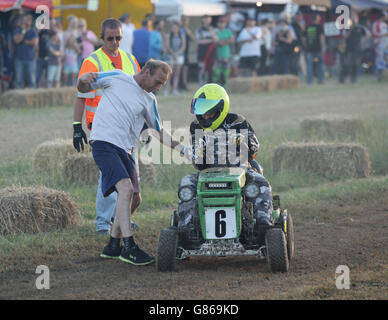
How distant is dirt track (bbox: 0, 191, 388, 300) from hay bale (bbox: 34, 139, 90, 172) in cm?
320

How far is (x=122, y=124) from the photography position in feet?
20.7

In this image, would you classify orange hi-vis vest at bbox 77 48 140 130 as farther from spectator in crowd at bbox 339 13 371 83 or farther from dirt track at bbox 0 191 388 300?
spectator in crowd at bbox 339 13 371 83

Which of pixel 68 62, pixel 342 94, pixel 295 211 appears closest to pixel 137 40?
pixel 68 62

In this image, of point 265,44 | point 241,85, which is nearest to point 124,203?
point 241,85

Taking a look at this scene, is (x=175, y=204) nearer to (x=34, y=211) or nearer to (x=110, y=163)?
(x=34, y=211)

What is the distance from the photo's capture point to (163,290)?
5406 mm

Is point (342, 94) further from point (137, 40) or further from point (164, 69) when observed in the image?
point (164, 69)

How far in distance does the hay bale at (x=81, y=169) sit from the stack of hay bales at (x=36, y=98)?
8.37 meters

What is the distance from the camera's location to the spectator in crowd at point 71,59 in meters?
19.8

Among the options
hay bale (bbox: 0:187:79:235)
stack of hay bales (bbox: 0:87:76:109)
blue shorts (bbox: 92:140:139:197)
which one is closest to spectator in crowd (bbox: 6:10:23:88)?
stack of hay bales (bbox: 0:87:76:109)

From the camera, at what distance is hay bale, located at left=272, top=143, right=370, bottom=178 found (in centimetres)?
1083

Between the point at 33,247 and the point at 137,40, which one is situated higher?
the point at 137,40

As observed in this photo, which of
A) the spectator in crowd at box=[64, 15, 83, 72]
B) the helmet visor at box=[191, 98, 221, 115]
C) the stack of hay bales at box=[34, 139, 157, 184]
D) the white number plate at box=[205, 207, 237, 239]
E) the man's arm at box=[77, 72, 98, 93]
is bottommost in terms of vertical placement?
the stack of hay bales at box=[34, 139, 157, 184]

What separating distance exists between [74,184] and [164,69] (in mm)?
3857
